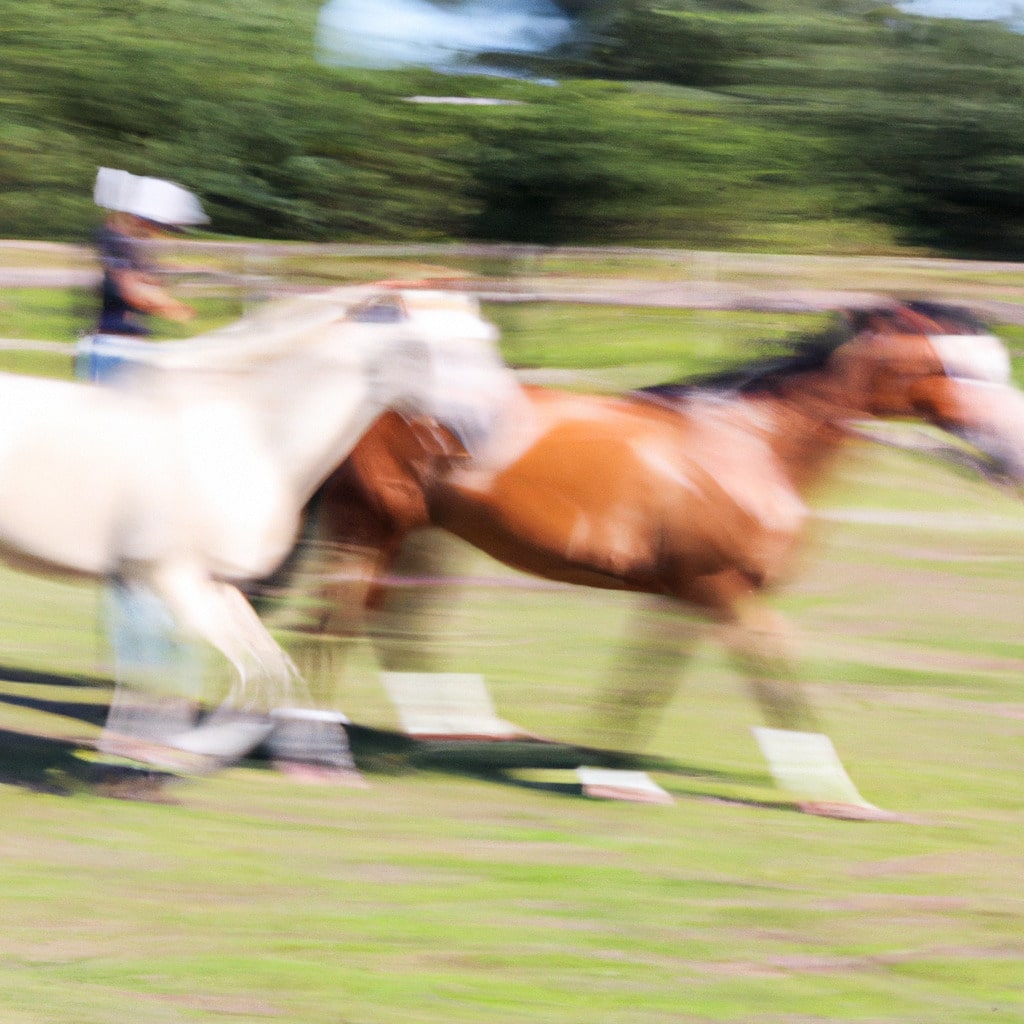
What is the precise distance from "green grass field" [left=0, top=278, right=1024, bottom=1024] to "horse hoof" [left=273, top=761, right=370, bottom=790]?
0.15 feet

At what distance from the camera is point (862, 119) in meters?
19.7

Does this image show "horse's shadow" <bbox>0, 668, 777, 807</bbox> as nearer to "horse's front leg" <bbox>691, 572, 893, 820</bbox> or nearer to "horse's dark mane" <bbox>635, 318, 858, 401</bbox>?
"horse's front leg" <bbox>691, 572, 893, 820</bbox>

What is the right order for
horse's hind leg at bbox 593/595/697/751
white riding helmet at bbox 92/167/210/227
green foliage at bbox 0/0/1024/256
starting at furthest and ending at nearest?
1. green foliage at bbox 0/0/1024/256
2. white riding helmet at bbox 92/167/210/227
3. horse's hind leg at bbox 593/595/697/751

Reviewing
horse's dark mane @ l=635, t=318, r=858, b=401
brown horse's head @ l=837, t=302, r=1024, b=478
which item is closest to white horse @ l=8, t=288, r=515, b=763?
horse's dark mane @ l=635, t=318, r=858, b=401

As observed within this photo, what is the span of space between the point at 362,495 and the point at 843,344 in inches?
56.3

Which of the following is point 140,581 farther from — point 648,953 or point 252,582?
point 648,953

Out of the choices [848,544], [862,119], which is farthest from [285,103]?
[848,544]

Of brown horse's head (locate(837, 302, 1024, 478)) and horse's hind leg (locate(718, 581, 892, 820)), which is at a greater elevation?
brown horse's head (locate(837, 302, 1024, 478))

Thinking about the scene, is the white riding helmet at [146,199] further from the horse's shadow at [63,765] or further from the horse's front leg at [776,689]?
the horse's front leg at [776,689]

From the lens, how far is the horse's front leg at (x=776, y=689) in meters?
3.87

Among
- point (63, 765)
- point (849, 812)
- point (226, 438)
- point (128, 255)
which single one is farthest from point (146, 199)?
point (849, 812)

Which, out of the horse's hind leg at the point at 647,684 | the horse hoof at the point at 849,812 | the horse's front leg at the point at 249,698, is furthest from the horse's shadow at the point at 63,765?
the horse hoof at the point at 849,812

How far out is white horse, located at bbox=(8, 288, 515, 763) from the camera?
3.62m

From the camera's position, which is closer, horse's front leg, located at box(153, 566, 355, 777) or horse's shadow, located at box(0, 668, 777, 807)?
horse's front leg, located at box(153, 566, 355, 777)
